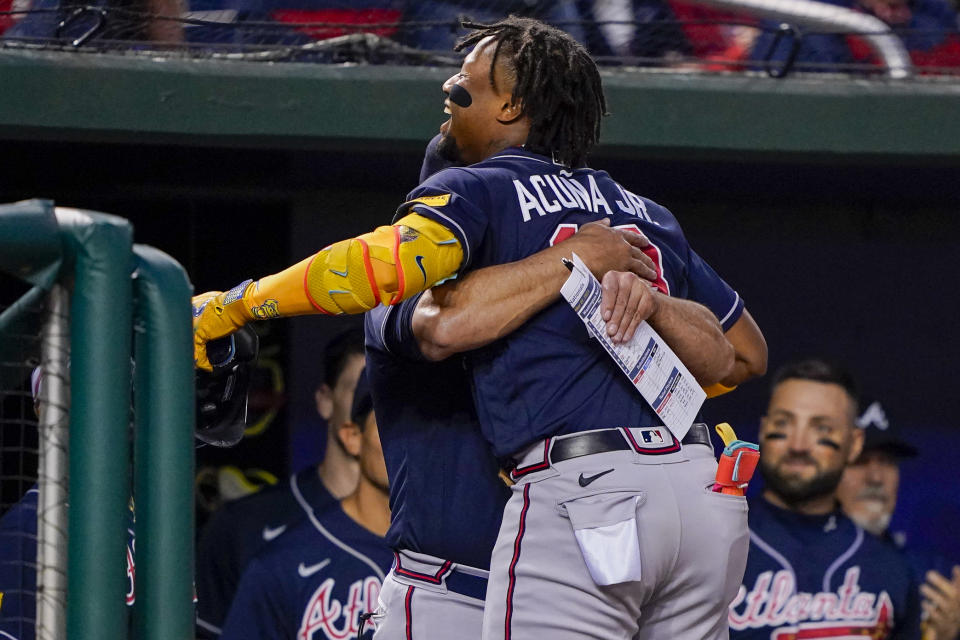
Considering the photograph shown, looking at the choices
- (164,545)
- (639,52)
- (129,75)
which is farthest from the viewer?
(639,52)

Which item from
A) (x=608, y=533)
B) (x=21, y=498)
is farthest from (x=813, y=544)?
(x=21, y=498)

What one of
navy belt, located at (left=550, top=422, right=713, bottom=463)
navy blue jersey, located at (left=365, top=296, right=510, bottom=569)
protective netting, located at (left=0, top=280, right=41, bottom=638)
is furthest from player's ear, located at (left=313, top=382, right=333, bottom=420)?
navy belt, located at (left=550, top=422, right=713, bottom=463)

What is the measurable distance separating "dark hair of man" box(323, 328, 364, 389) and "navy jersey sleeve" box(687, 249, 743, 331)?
235 centimetres

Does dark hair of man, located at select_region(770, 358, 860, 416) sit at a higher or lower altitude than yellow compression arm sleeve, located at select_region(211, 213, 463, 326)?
lower

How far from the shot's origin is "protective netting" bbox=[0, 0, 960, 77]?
4355 millimetres

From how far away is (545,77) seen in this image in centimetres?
262

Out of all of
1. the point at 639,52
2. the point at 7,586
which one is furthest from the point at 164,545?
the point at 639,52

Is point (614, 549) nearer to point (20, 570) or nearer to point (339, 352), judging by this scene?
point (20, 570)

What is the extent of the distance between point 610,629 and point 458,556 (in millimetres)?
379

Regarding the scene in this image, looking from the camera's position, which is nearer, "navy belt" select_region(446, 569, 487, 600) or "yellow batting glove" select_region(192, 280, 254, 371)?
"yellow batting glove" select_region(192, 280, 254, 371)

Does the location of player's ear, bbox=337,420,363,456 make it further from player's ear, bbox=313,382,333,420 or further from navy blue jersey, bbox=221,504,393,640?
navy blue jersey, bbox=221,504,393,640

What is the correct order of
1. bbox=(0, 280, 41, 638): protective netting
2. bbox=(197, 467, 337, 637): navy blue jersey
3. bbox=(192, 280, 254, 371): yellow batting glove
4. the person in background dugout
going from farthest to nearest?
the person in background dugout < bbox=(197, 467, 337, 637): navy blue jersey < bbox=(192, 280, 254, 371): yellow batting glove < bbox=(0, 280, 41, 638): protective netting

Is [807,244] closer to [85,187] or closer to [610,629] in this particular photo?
[85,187]

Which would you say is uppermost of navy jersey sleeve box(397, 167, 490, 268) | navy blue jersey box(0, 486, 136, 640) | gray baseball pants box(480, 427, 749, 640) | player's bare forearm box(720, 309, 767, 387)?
navy jersey sleeve box(397, 167, 490, 268)
